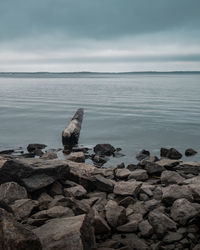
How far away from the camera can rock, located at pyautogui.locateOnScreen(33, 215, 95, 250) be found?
5.09 metres

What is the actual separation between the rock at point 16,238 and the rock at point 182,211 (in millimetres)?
3979

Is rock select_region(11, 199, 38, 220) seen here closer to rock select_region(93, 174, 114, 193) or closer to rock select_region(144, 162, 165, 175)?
rock select_region(93, 174, 114, 193)

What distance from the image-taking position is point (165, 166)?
13180 millimetres

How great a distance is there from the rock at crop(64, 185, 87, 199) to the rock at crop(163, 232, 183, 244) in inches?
109

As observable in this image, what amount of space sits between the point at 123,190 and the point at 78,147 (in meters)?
10.0

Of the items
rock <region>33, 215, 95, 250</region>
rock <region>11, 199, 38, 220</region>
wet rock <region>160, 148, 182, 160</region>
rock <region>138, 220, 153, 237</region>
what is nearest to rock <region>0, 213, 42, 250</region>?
rock <region>33, 215, 95, 250</region>

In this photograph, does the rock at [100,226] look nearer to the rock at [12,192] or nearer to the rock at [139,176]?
the rock at [12,192]

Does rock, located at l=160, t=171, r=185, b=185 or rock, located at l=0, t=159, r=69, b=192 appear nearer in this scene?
rock, located at l=0, t=159, r=69, b=192

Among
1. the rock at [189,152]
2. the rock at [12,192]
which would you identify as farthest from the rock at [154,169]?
the rock at [189,152]

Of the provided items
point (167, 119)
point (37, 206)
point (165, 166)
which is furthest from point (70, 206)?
point (167, 119)

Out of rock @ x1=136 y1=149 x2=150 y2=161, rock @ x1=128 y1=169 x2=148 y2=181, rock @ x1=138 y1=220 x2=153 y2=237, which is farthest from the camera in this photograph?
rock @ x1=136 y1=149 x2=150 y2=161

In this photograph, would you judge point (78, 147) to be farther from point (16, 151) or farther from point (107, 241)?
point (107, 241)

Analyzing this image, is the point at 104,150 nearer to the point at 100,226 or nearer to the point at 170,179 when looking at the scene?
the point at 170,179

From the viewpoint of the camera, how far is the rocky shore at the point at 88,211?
207 inches
